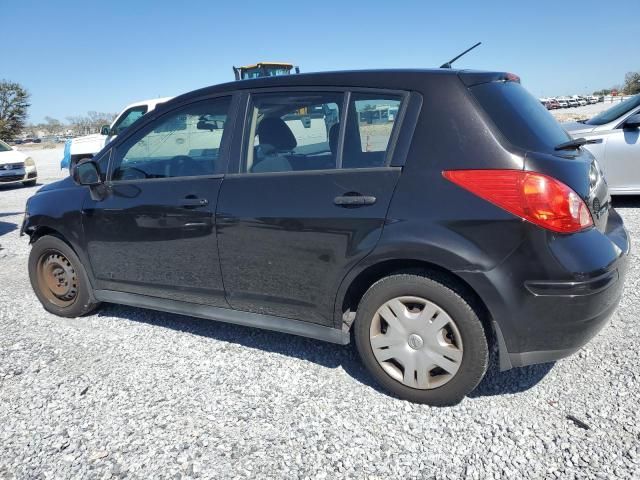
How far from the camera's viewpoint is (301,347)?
11.3 ft

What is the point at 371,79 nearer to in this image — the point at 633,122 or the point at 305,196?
the point at 305,196

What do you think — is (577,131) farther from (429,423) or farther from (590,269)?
(429,423)

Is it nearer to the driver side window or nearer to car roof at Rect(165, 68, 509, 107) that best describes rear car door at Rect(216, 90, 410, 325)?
car roof at Rect(165, 68, 509, 107)

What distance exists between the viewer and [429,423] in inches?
99.4

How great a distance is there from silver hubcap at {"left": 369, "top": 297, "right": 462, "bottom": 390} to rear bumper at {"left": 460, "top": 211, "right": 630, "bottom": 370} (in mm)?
249

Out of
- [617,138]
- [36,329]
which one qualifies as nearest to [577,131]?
[617,138]

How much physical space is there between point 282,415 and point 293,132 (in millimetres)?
1662

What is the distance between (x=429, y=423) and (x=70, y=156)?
1323 cm

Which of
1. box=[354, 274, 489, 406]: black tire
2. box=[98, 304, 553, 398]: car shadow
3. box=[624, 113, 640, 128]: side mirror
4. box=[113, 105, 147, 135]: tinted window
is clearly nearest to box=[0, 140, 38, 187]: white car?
box=[113, 105, 147, 135]: tinted window

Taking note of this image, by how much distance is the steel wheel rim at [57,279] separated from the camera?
404cm

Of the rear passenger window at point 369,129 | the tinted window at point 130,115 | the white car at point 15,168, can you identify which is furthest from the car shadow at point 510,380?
the white car at point 15,168

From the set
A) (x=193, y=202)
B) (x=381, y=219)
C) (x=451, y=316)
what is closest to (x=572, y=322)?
(x=451, y=316)

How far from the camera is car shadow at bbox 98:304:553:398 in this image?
2.86m

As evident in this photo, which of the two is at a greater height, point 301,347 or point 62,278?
point 62,278
